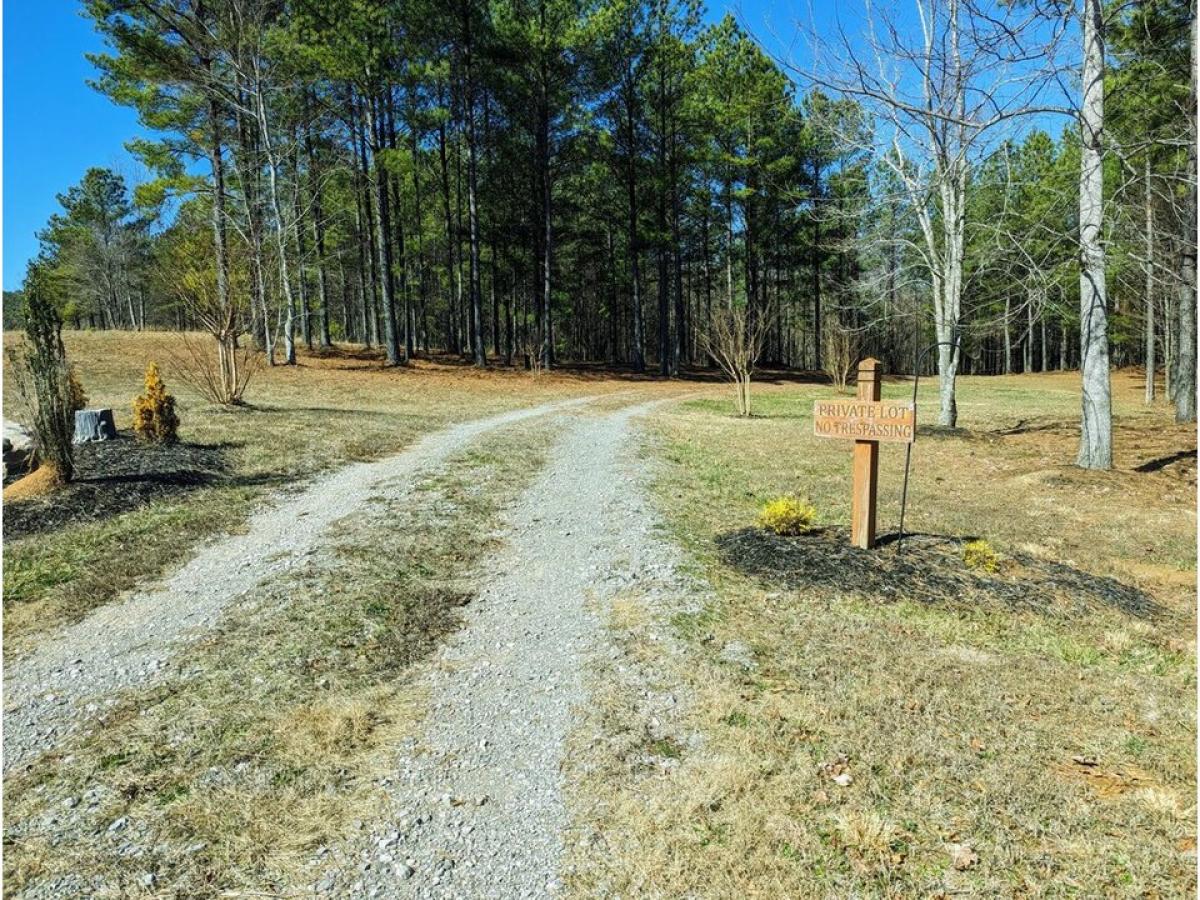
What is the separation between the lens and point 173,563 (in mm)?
5328

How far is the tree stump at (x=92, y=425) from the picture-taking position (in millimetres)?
8805

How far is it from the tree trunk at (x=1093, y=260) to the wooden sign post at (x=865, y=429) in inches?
191

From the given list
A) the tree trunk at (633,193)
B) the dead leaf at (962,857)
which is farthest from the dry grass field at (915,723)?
the tree trunk at (633,193)

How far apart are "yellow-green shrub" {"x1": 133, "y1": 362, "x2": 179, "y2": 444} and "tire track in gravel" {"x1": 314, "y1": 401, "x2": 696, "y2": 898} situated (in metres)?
5.73

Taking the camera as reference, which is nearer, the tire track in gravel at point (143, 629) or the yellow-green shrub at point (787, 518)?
the tire track in gravel at point (143, 629)

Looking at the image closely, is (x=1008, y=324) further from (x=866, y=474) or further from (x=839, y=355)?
(x=839, y=355)

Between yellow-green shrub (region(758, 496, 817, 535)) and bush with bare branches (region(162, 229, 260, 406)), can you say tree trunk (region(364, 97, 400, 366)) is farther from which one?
yellow-green shrub (region(758, 496, 817, 535))

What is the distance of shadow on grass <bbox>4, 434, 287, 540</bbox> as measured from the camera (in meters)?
6.21

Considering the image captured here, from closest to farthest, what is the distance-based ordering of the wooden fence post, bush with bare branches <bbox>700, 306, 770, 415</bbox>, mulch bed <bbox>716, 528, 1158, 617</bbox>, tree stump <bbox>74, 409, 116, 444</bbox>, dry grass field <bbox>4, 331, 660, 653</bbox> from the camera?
mulch bed <bbox>716, 528, 1158, 617</bbox>, dry grass field <bbox>4, 331, 660, 653</bbox>, the wooden fence post, tree stump <bbox>74, 409, 116, 444</bbox>, bush with bare branches <bbox>700, 306, 770, 415</bbox>

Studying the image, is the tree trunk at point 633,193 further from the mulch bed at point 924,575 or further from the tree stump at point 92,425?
the mulch bed at point 924,575

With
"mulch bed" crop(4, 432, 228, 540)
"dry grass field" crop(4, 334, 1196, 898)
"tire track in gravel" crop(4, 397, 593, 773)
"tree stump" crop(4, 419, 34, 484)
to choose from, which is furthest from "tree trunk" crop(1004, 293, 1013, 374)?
"tree stump" crop(4, 419, 34, 484)

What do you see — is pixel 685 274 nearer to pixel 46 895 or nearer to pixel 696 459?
pixel 696 459

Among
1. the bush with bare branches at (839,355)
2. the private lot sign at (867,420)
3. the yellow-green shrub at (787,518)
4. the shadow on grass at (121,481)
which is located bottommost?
the yellow-green shrub at (787,518)

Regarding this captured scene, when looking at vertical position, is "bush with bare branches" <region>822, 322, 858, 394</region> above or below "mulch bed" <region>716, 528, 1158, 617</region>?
above
